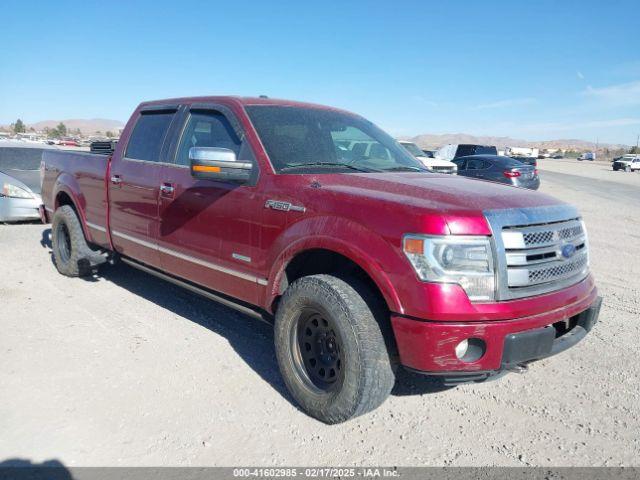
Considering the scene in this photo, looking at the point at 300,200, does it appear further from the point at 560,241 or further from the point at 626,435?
the point at 626,435

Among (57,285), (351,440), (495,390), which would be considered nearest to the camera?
(351,440)

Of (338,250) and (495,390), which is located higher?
(338,250)

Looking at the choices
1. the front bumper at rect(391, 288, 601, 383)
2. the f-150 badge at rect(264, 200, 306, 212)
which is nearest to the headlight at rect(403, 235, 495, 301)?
the front bumper at rect(391, 288, 601, 383)

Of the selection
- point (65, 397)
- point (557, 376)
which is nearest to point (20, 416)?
point (65, 397)

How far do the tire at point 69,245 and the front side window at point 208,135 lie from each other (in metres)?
2.24

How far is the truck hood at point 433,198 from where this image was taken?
9.23 feet

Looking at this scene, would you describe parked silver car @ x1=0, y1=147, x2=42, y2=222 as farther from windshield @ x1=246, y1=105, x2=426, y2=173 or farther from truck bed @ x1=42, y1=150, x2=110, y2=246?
windshield @ x1=246, y1=105, x2=426, y2=173

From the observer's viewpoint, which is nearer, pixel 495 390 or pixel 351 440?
pixel 351 440

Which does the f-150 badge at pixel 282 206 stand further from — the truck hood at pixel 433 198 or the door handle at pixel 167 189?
the door handle at pixel 167 189

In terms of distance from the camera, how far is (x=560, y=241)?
3168 millimetres

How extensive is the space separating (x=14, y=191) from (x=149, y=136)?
6.09 m

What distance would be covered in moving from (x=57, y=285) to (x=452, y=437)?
4.81 metres

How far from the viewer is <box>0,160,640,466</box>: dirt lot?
295 centimetres

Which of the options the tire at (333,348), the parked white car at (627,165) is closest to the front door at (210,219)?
the tire at (333,348)
